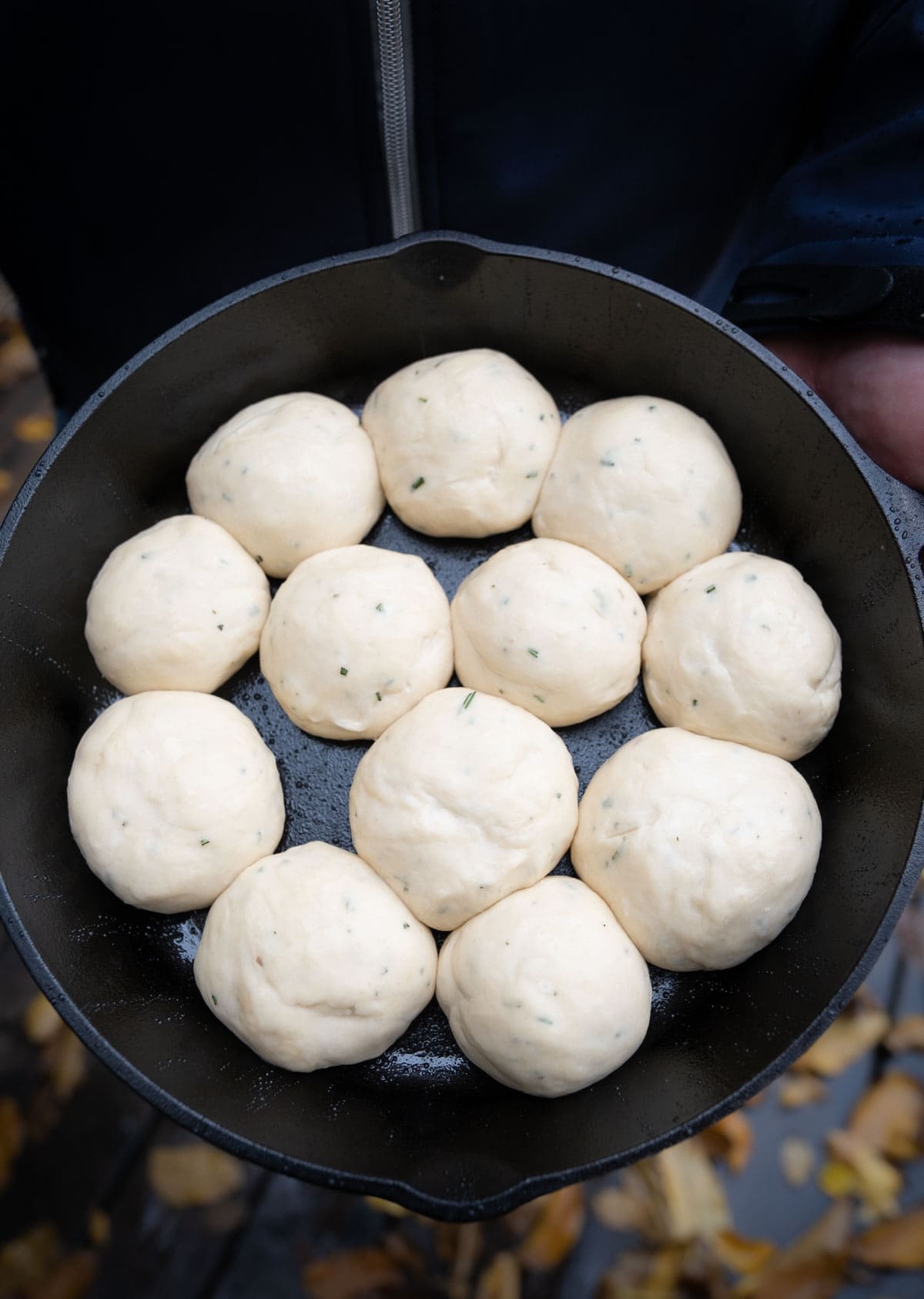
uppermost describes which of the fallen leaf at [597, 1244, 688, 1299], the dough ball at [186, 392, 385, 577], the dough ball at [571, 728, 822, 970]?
the dough ball at [186, 392, 385, 577]

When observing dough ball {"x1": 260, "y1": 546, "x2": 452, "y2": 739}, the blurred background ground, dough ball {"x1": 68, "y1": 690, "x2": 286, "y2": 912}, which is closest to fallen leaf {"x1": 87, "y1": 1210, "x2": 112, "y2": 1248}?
the blurred background ground

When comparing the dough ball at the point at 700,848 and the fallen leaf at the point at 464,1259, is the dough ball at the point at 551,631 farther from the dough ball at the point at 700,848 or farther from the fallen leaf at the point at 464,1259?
the fallen leaf at the point at 464,1259

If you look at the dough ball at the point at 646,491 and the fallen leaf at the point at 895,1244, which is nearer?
the dough ball at the point at 646,491

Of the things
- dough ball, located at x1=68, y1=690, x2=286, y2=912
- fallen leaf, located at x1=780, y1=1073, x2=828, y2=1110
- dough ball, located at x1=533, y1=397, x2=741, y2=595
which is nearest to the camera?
dough ball, located at x1=68, y1=690, x2=286, y2=912

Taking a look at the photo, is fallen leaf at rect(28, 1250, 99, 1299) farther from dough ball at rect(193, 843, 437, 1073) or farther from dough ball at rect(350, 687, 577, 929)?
dough ball at rect(350, 687, 577, 929)

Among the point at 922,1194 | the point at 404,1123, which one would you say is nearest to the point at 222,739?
the point at 404,1123

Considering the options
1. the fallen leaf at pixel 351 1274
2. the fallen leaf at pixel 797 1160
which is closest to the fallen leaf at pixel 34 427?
the fallen leaf at pixel 351 1274
